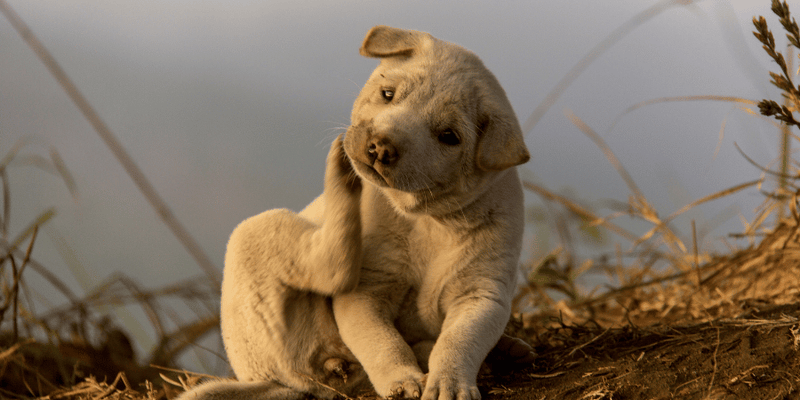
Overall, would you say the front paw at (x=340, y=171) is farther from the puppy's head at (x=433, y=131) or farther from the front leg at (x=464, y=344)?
the front leg at (x=464, y=344)

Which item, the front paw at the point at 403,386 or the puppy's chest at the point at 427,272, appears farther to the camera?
the puppy's chest at the point at 427,272

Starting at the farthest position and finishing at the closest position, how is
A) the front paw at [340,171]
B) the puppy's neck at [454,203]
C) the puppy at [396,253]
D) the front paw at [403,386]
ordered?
the front paw at [340,171]
the puppy's neck at [454,203]
the puppy at [396,253]
the front paw at [403,386]

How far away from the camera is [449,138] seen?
264 cm

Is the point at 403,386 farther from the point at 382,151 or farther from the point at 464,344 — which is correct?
the point at 382,151

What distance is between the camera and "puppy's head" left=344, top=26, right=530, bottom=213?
8.29ft

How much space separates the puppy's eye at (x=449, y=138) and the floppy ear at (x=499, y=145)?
0.37ft

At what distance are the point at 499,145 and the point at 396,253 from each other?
74 centimetres

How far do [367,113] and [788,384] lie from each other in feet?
6.79

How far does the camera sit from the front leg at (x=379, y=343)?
2.54 metres

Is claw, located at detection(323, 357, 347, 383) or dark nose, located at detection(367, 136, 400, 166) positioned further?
claw, located at detection(323, 357, 347, 383)

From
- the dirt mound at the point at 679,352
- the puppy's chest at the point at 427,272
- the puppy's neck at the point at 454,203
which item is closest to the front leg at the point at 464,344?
the puppy's chest at the point at 427,272

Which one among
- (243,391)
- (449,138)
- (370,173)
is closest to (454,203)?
(449,138)

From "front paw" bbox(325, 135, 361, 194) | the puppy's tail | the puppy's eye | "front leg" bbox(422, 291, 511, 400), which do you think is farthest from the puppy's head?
the puppy's tail

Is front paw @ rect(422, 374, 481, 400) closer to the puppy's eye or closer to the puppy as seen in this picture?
the puppy
